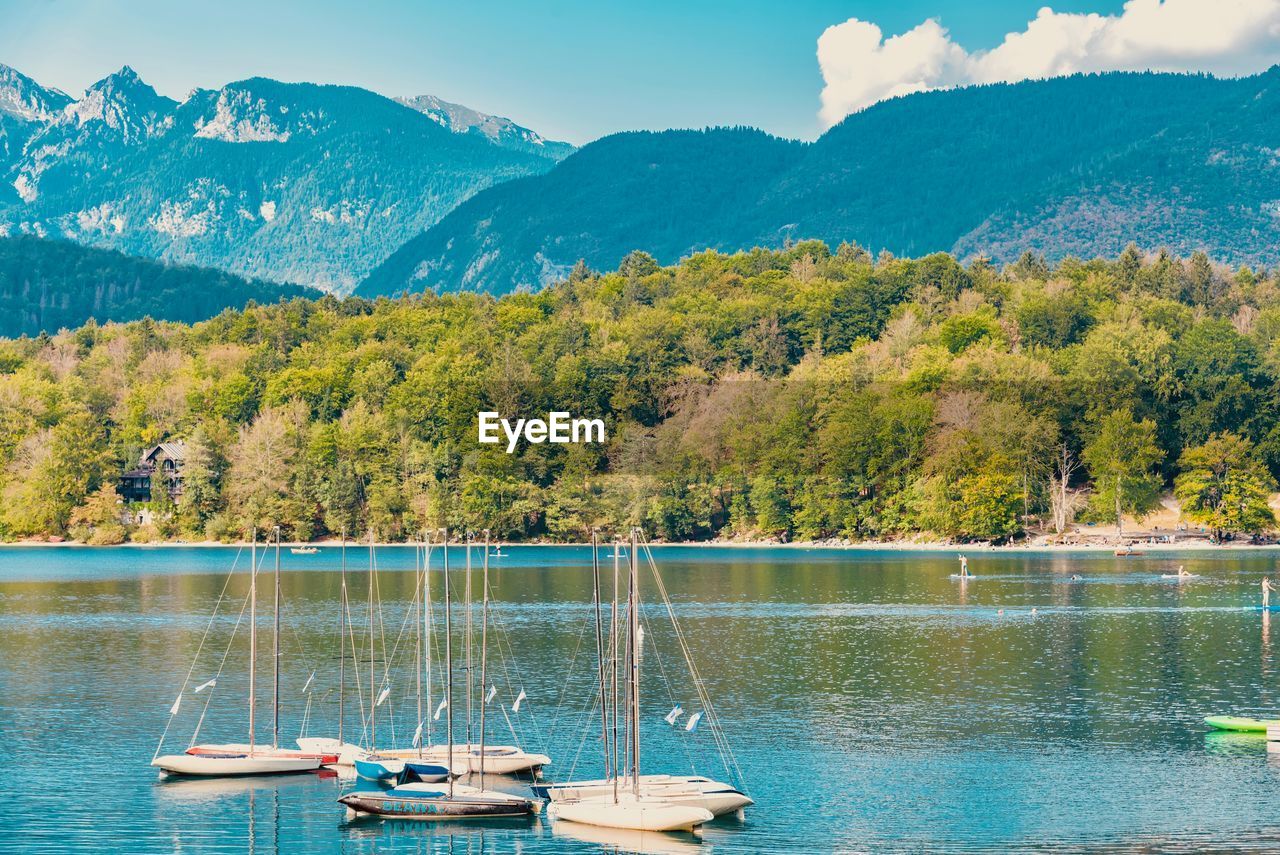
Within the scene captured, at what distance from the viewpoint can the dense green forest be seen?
136875mm

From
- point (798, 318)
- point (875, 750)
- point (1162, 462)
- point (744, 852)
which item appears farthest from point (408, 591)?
point (798, 318)

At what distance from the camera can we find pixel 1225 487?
130 meters

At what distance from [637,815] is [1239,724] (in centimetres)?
2081

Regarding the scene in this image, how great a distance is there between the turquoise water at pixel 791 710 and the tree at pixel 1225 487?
102ft

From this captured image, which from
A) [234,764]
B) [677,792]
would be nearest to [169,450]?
[234,764]

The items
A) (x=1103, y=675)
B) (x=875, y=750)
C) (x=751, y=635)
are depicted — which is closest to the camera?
(x=875, y=750)

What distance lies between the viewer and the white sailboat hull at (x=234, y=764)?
42531mm

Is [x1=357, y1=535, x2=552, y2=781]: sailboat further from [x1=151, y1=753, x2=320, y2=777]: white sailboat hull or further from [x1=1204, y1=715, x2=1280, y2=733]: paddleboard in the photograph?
[x1=1204, y1=715, x2=1280, y2=733]: paddleboard

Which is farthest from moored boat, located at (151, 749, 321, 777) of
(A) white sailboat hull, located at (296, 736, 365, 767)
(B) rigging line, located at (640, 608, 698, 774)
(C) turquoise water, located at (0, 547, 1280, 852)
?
(B) rigging line, located at (640, 608, 698, 774)

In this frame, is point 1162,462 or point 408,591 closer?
point 408,591

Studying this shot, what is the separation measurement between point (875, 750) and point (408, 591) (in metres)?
53.3

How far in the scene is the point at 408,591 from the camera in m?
95.6

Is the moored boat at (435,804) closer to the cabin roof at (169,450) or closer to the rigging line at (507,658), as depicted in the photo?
the rigging line at (507,658)

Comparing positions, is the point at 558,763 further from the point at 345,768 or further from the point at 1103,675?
the point at 1103,675
